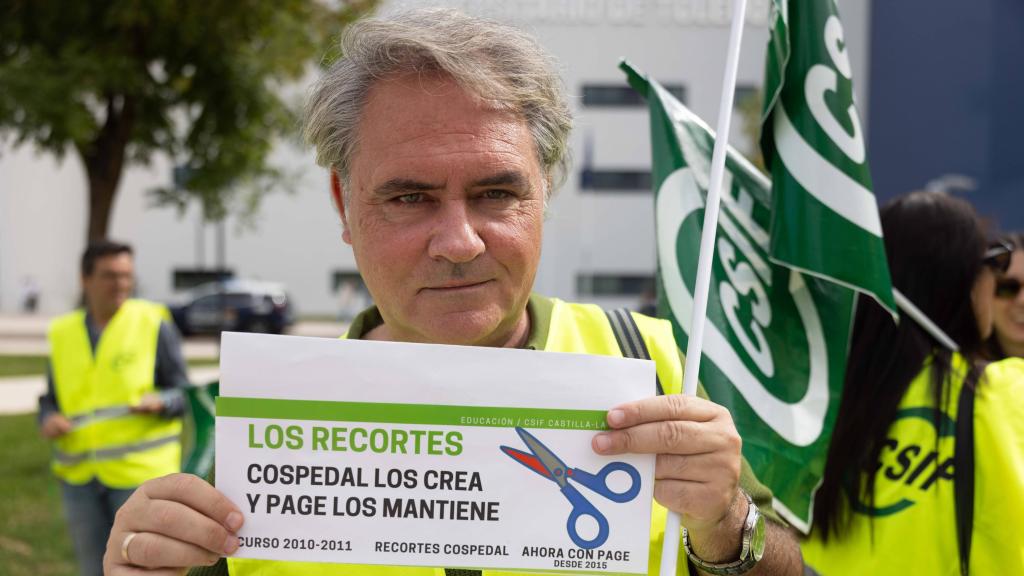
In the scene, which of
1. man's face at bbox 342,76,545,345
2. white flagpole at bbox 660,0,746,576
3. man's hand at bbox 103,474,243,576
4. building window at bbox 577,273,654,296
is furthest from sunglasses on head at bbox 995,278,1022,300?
building window at bbox 577,273,654,296

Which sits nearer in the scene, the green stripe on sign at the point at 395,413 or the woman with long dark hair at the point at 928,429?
the green stripe on sign at the point at 395,413

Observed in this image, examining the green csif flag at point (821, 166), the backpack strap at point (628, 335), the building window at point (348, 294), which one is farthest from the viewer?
the building window at point (348, 294)

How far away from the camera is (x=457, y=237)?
159cm

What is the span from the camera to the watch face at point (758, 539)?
5.16 feet

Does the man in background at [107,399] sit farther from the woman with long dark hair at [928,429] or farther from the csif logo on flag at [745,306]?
the woman with long dark hair at [928,429]

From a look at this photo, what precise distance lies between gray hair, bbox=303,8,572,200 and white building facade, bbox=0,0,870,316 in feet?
97.9

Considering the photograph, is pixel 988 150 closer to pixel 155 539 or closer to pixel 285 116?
pixel 285 116

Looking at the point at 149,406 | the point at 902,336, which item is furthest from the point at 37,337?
the point at 902,336

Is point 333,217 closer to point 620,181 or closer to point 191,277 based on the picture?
point 191,277

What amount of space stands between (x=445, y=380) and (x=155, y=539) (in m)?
0.48

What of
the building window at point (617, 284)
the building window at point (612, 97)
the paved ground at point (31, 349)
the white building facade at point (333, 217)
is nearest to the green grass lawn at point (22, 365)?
the paved ground at point (31, 349)

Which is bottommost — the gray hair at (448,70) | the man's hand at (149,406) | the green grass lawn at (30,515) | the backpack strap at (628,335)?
the green grass lawn at (30,515)

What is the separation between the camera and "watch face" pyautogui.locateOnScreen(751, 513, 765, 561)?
157 centimetres

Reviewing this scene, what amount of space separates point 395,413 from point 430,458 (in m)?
0.08
